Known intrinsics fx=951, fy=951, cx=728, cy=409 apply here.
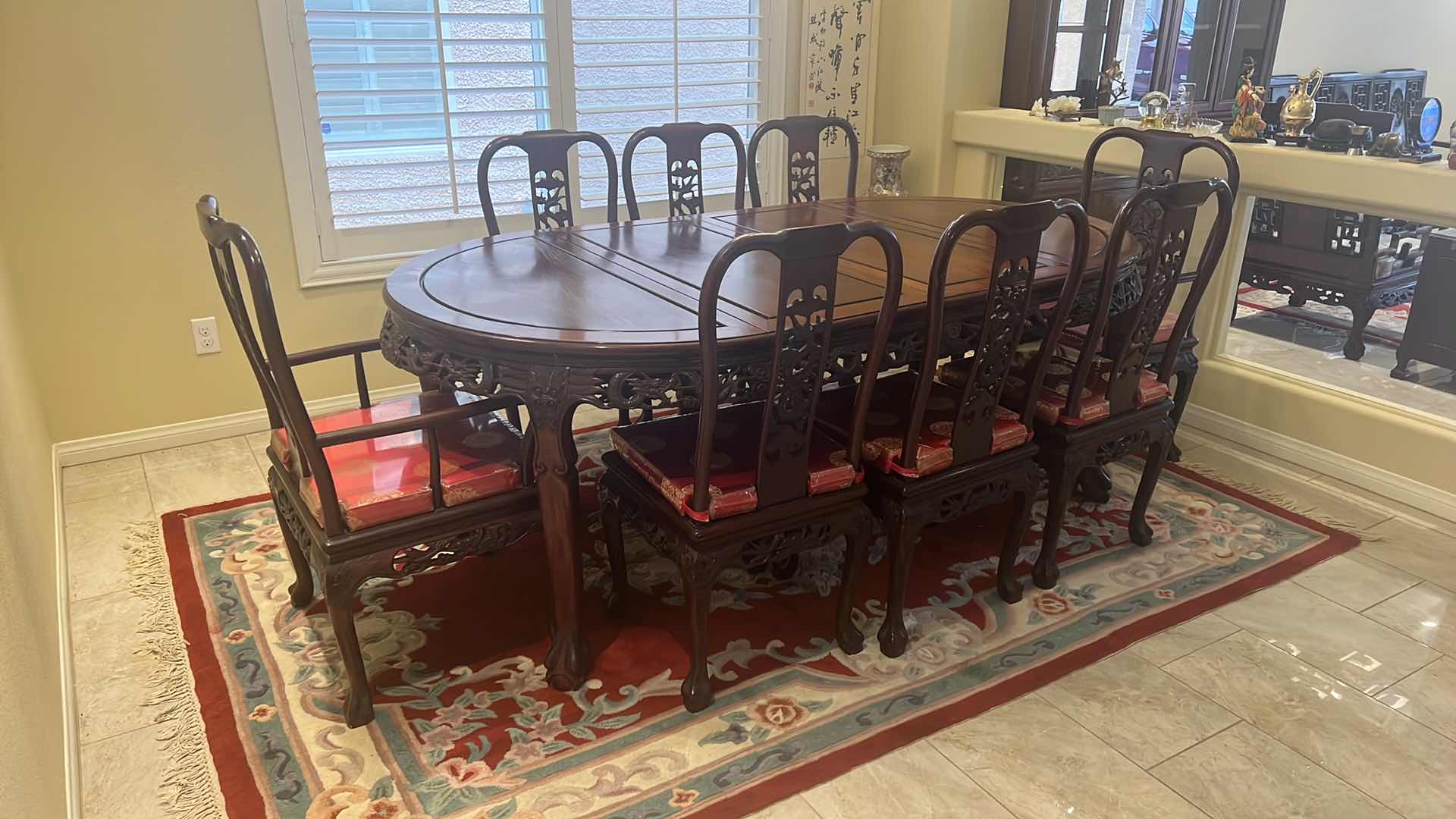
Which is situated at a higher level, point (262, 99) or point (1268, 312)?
point (262, 99)

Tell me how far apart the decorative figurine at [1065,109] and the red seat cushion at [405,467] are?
8.85ft

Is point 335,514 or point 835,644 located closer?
point 335,514

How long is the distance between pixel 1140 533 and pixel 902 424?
3.03 feet

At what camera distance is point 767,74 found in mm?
4094

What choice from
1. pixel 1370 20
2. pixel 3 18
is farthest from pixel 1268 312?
pixel 3 18

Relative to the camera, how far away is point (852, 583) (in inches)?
84.6

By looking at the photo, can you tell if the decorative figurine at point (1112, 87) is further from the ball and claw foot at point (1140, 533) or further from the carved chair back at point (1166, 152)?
the ball and claw foot at point (1140, 533)

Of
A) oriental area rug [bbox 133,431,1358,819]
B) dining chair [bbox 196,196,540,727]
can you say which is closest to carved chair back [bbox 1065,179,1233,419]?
oriental area rug [bbox 133,431,1358,819]

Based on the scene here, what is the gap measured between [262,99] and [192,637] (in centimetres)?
180

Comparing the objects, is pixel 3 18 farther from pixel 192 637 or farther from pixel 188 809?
pixel 188 809

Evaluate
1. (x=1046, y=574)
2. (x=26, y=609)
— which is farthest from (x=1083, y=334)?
(x=26, y=609)

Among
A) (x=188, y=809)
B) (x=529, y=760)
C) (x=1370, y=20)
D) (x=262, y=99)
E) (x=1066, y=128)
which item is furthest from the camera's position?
(x=1370, y=20)

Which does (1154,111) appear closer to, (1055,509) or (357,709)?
(1055,509)

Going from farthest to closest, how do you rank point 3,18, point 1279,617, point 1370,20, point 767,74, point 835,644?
point 1370,20 < point 767,74 < point 3,18 < point 1279,617 < point 835,644
